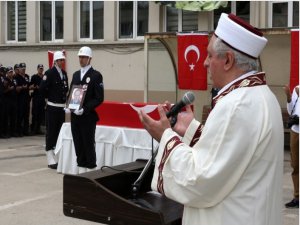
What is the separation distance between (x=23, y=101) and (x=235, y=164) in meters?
12.8

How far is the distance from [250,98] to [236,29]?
0.29m

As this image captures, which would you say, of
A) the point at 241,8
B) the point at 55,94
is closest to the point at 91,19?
the point at 241,8

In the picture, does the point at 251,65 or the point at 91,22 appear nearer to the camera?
the point at 251,65

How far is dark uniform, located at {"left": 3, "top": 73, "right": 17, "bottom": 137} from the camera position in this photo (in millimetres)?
13352

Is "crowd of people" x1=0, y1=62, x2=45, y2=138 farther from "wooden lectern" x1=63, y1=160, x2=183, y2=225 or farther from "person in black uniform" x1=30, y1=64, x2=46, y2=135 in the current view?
"wooden lectern" x1=63, y1=160, x2=183, y2=225

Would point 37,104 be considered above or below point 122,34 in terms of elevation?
below

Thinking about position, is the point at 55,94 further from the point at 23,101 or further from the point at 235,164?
the point at 235,164

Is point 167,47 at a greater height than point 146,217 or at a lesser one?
greater

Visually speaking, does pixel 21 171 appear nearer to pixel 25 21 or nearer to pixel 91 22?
pixel 91 22

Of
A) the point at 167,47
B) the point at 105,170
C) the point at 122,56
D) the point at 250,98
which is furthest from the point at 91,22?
the point at 250,98

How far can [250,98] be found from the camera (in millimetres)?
1894

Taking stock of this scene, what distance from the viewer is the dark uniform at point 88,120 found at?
7145 mm

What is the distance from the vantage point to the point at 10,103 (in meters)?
13.6

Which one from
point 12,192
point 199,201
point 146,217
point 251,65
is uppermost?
point 251,65
